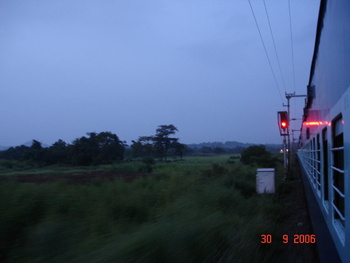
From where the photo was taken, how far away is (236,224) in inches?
215

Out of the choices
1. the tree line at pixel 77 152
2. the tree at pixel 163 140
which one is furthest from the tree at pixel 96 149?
the tree at pixel 163 140

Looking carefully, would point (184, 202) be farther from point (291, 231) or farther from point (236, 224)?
point (291, 231)

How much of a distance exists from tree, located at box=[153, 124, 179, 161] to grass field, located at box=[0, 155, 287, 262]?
2646 cm

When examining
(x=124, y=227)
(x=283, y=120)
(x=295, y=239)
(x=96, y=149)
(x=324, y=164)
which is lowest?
(x=295, y=239)

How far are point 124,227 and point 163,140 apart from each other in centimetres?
2993

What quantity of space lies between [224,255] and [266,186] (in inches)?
340

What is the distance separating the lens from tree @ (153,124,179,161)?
34969 millimetres

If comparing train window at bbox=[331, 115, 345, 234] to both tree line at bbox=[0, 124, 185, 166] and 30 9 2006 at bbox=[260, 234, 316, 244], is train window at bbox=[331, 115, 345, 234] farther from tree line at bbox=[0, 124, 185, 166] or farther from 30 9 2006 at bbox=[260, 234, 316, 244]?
tree line at bbox=[0, 124, 185, 166]

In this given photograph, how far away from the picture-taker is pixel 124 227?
542 centimetres

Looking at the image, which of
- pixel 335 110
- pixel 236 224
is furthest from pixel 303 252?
pixel 335 110

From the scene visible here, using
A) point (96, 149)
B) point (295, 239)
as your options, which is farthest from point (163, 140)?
point (295, 239)

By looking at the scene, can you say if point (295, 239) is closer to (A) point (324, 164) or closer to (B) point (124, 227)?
(A) point (324, 164)

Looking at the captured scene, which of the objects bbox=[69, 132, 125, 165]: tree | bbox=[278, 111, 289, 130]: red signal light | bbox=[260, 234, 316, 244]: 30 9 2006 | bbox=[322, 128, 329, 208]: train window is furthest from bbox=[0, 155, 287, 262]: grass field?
bbox=[69, 132, 125, 165]: tree

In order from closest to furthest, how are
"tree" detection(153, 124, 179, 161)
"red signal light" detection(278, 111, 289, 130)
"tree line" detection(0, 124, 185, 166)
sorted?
1. "tree line" detection(0, 124, 185, 166)
2. "red signal light" detection(278, 111, 289, 130)
3. "tree" detection(153, 124, 179, 161)
